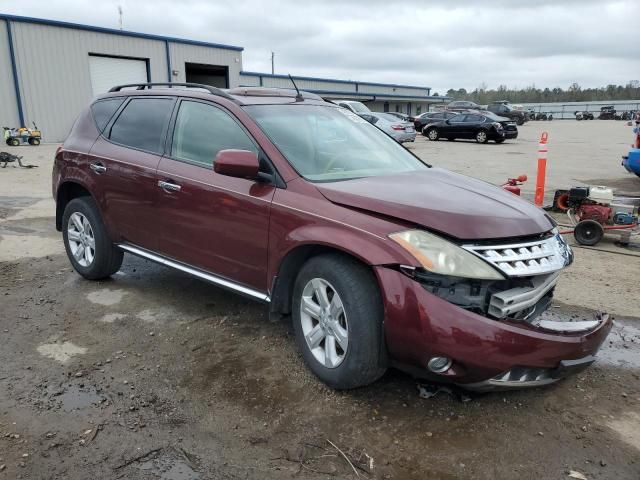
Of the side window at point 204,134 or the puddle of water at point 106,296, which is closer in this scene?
the side window at point 204,134

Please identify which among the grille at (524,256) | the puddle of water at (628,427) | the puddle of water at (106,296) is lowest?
the puddle of water at (628,427)

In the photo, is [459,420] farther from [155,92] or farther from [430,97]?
[430,97]

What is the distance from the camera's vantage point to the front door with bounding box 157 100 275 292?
355 cm

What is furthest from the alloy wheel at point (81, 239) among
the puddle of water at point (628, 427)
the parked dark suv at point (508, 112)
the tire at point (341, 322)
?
the parked dark suv at point (508, 112)

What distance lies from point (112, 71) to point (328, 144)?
80.2 ft

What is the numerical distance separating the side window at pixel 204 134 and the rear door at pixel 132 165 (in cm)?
19

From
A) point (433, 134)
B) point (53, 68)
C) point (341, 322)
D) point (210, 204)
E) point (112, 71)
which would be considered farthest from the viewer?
point (433, 134)

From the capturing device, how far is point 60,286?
16.8ft

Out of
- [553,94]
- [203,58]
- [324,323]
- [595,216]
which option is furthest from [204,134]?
[553,94]

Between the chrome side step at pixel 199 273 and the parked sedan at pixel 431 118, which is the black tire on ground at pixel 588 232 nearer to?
the chrome side step at pixel 199 273

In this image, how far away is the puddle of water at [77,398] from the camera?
3090 millimetres

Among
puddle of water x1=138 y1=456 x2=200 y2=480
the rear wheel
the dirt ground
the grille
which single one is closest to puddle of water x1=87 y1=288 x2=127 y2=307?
the dirt ground

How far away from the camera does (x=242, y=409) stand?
10.1 feet

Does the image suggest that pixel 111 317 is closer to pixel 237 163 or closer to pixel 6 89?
pixel 237 163
